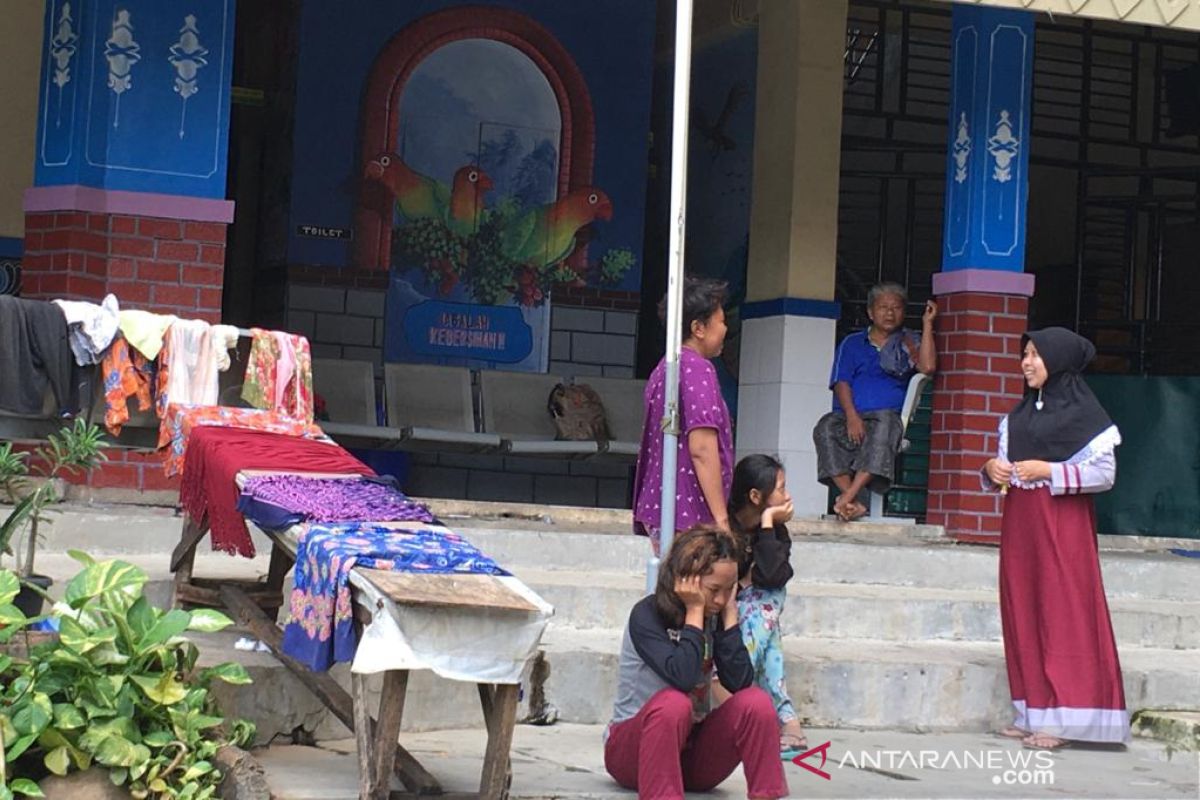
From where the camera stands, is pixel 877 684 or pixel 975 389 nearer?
pixel 877 684

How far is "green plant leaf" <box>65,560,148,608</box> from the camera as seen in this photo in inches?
206

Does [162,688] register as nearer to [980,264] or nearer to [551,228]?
[980,264]

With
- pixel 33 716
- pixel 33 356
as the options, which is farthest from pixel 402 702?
pixel 33 356

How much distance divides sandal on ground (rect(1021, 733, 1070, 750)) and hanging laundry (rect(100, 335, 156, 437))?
3.53m

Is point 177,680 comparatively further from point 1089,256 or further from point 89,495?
point 1089,256

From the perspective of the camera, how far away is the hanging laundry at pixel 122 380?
6.48 meters

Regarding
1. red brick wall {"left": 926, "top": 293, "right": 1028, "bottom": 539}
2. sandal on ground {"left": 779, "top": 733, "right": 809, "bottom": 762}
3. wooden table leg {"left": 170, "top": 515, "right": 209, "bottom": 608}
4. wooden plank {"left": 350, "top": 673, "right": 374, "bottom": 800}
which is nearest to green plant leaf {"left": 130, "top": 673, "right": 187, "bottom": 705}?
wooden plank {"left": 350, "top": 673, "right": 374, "bottom": 800}

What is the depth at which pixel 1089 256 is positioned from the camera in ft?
52.4

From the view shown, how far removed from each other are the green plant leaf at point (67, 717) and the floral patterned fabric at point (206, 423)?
1.47 meters

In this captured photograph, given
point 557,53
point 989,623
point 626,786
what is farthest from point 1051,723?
point 557,53

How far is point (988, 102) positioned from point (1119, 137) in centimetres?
614

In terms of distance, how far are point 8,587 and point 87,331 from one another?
1.54 meters

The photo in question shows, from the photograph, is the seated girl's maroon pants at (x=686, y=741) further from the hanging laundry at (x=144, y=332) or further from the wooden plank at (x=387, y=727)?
the hanging laundry at (x=144, y=332)

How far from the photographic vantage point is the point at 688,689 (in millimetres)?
5289
